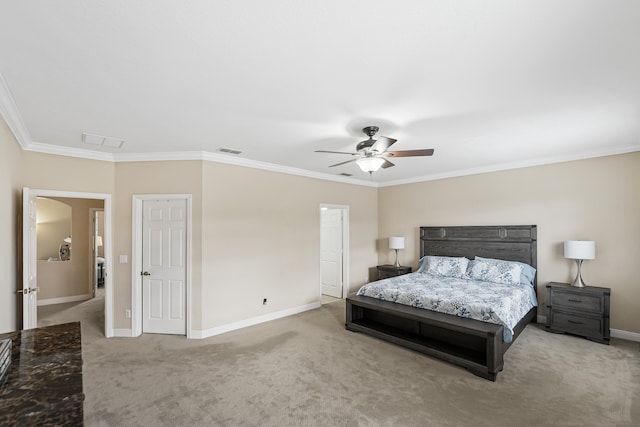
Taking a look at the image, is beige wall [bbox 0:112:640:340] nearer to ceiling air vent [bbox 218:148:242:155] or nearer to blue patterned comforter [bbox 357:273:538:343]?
ceiling air vent [bbox 218:148:242:155]

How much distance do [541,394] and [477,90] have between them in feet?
9.08

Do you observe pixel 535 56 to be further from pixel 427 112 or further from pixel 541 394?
pixel 541 394

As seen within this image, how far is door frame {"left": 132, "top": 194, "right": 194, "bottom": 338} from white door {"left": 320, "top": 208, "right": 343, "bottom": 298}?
306 centimetres

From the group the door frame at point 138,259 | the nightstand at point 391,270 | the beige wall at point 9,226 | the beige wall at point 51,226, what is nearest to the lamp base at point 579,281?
the nightstand at point 391,270

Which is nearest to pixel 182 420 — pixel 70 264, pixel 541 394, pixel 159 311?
pixel 159 311

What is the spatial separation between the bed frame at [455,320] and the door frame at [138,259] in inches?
91.5

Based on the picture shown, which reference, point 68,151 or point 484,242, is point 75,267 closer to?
point 68,151

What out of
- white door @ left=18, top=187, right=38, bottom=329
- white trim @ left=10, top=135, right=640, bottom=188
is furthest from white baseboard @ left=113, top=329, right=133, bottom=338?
white trim @ left=10, top=135, right=640, bottom=188

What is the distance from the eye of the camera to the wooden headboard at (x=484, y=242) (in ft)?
15.9

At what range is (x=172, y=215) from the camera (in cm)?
430

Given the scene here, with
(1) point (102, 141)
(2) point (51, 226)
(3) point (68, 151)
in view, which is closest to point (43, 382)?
(1) point (102, 141)

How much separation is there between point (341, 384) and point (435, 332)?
1511 millimetres

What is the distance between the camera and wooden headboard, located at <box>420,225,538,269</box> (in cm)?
486

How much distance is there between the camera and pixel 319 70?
208 cm
